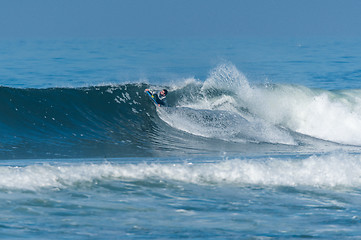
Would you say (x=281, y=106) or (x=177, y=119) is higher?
(x=281, y=106)

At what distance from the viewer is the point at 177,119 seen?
44.9 feet

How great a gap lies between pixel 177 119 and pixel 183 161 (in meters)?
4.44

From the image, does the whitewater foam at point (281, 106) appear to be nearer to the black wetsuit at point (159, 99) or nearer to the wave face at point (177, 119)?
the wave face at point (177, 119)

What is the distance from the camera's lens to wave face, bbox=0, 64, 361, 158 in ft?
37.7

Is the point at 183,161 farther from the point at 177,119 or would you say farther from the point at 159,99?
the point at 159,99

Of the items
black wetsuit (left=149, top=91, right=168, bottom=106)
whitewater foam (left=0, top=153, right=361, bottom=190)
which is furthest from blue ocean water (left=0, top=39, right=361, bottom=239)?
black wetsuit (left=149, top=91, right=168, bottom=106)

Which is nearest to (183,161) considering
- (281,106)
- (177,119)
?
(177,119)

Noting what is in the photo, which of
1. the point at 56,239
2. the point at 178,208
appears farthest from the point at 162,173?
the point at 56,239

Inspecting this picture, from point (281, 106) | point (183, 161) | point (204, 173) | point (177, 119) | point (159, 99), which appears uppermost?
point (281, 106)

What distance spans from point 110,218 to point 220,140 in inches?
246

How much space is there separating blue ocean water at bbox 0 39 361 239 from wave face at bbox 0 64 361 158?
0.04 m

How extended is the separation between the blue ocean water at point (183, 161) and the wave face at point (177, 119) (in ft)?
0.13

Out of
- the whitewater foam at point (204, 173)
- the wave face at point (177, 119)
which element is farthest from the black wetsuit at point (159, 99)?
the whitewater foam at point (204, 173)

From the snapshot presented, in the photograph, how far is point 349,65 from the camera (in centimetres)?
3534
